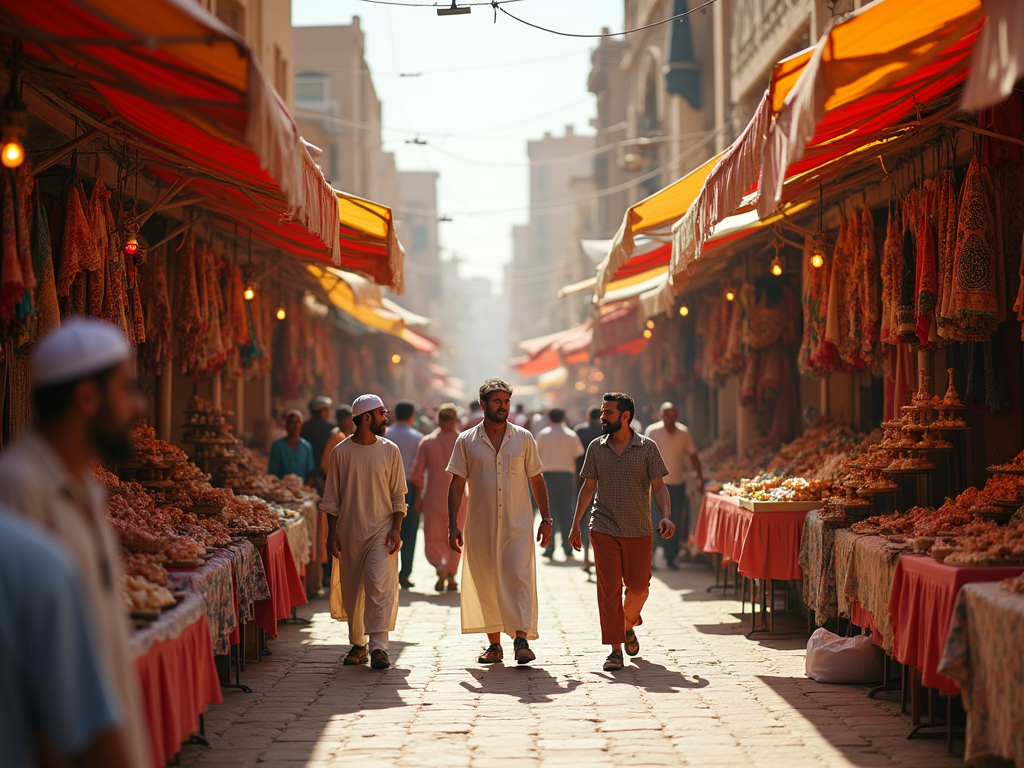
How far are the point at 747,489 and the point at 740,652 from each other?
225 cm

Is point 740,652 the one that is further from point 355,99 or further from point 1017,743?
point 355,99

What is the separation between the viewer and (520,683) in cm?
775

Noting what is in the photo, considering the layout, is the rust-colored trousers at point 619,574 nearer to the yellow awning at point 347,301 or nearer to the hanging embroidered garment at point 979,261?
the hanging embroidered garment at point 979,261

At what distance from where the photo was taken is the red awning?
15.7 ft

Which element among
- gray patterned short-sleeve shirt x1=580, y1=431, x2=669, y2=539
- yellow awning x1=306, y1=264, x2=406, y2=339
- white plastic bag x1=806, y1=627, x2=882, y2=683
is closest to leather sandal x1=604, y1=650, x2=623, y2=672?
gray patterned short-sleeve shirt x1=580, y1=431, x2=669, y2=539

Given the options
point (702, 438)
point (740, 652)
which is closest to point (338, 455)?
point (740, 652)

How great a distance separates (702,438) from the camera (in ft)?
69.4

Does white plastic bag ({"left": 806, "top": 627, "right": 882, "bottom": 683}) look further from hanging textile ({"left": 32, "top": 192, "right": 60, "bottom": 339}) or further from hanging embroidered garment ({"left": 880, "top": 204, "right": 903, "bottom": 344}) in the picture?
hanging textile ({"left": 32, "top": 192, "right": 60, "bottom": 339})

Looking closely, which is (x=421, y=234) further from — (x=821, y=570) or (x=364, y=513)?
(x=821, y=570)

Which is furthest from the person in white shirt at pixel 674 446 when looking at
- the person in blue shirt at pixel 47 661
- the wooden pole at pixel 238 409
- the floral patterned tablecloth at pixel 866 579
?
the person in blue shirt at pixel 47 661

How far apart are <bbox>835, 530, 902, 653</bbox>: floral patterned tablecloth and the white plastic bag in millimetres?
180

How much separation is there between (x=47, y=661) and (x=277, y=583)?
635 centimetres

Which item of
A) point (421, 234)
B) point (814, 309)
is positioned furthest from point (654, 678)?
point (421, 234)

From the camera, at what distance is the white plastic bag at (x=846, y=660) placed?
7.64 m
